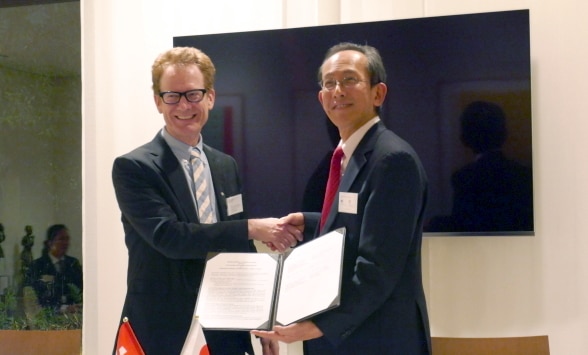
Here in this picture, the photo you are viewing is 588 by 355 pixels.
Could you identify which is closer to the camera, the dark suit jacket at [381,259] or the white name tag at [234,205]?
the dark suit jacket at [381,259]

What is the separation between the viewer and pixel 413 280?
7.02 ft

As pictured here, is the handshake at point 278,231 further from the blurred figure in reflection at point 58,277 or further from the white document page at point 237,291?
the blurred figure in reflection at point 58,277

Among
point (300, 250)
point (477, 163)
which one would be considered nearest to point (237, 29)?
point (477, 163)

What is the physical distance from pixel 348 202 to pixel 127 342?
0.95 meters

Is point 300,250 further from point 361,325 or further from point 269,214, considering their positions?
point 269,214

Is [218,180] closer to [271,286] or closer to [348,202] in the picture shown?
[271,286]

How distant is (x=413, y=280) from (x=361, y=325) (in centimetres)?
21

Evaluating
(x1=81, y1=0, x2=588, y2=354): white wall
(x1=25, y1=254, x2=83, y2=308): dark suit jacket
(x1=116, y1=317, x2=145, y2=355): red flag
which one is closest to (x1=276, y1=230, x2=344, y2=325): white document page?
(x1=116, y1=317, x2=145, y2=355): red flag

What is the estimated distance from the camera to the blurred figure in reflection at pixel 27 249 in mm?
4391

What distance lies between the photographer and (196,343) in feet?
7.61

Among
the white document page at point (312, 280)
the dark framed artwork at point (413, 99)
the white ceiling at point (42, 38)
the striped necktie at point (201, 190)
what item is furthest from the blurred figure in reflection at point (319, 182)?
the white ceiling at point (42, 38)

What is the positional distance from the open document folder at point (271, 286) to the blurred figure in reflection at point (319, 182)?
3.04 ft

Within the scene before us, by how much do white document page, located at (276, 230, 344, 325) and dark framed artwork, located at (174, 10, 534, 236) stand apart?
111cm

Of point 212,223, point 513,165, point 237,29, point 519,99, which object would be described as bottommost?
point 212,223
